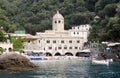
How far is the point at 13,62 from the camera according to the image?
2127 inches

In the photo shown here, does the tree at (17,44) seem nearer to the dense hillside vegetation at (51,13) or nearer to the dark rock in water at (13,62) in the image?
the dense hillside vegetation at (51,13)

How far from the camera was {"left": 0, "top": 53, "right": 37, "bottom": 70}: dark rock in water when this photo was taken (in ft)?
176

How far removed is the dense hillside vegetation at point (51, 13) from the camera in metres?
116

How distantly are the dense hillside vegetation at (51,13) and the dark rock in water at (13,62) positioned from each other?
53066mm

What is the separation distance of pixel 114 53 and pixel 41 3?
5601 cm

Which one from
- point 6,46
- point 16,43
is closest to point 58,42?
point 16,43

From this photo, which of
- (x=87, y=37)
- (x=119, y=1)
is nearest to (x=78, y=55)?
(x=87, y=37)

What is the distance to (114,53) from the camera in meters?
96.3

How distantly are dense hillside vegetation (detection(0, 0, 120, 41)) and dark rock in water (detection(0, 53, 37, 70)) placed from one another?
53066 mm

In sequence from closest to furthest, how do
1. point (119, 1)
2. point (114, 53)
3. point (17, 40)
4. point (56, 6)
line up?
point (114, 53) < point (17, 40) < point (119, 1) < point (56, 6)

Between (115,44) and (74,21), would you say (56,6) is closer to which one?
(74,21)

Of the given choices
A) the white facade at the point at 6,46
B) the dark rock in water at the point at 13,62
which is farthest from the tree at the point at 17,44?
the dark rock in water at the point at 13,62

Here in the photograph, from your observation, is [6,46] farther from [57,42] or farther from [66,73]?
[66,73]

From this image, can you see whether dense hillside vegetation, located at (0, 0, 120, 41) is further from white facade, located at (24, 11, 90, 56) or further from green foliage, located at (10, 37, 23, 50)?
green foliage, located at (10, 37, 23, 50)
